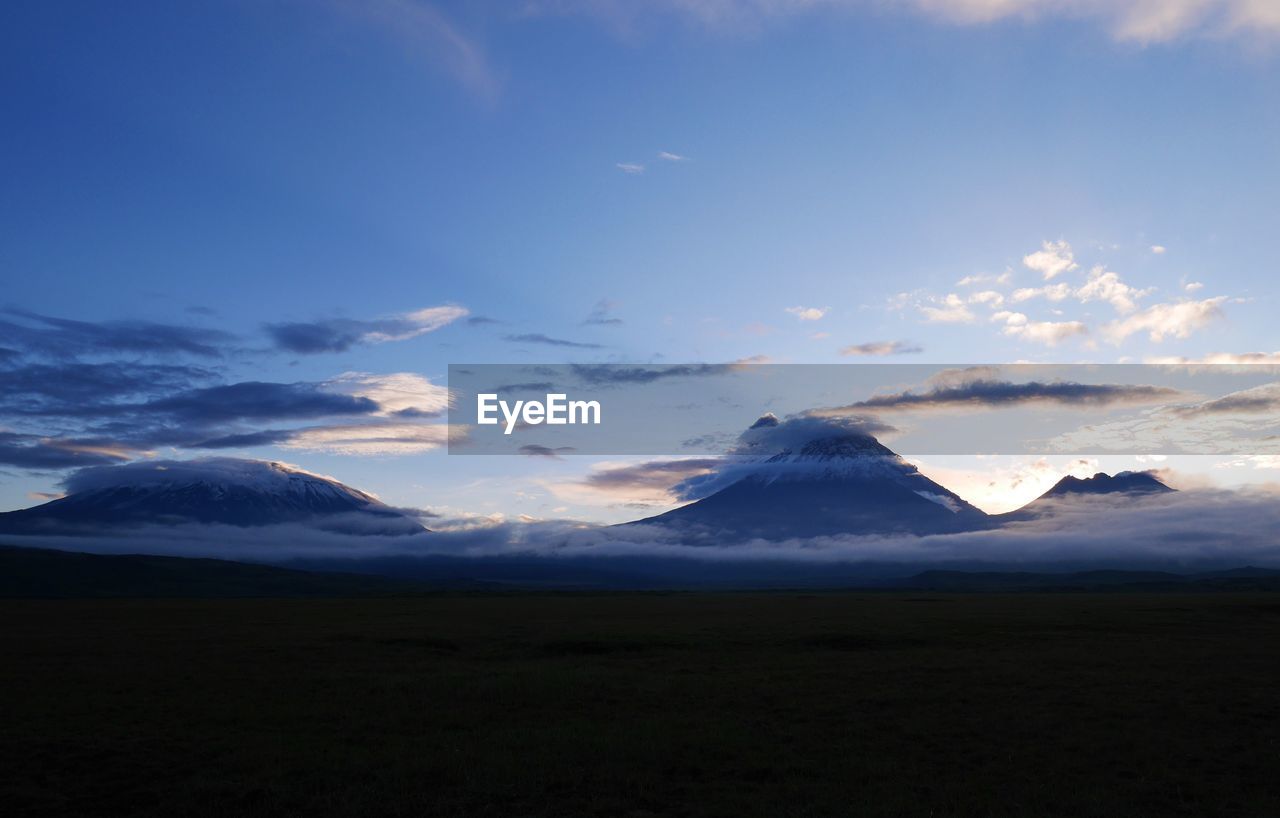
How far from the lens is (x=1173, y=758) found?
907 inches

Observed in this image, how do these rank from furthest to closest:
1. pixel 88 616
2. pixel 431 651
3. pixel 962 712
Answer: pixel 88 616, pixel 431 651, pixel 962 712

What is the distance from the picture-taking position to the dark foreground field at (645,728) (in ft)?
65.0

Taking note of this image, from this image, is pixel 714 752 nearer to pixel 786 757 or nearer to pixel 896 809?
pixel 786 757

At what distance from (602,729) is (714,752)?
14.1ft

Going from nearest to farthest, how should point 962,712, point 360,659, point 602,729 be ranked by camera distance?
point 602,729 → point 962,712 → point 360,659

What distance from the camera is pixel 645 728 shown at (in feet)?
87.0

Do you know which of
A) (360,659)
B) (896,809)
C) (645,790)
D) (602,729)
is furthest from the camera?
(360,659)

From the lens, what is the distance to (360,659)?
4444 centimetres

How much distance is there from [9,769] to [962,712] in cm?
2881

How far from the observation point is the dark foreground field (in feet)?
65.0

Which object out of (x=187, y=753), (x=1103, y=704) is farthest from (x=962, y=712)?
(x=187, y=753)

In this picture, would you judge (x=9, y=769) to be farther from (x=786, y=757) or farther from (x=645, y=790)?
(x=786, y=757)

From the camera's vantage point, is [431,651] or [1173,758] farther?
[431,651]

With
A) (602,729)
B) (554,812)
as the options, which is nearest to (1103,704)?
(602,729)
